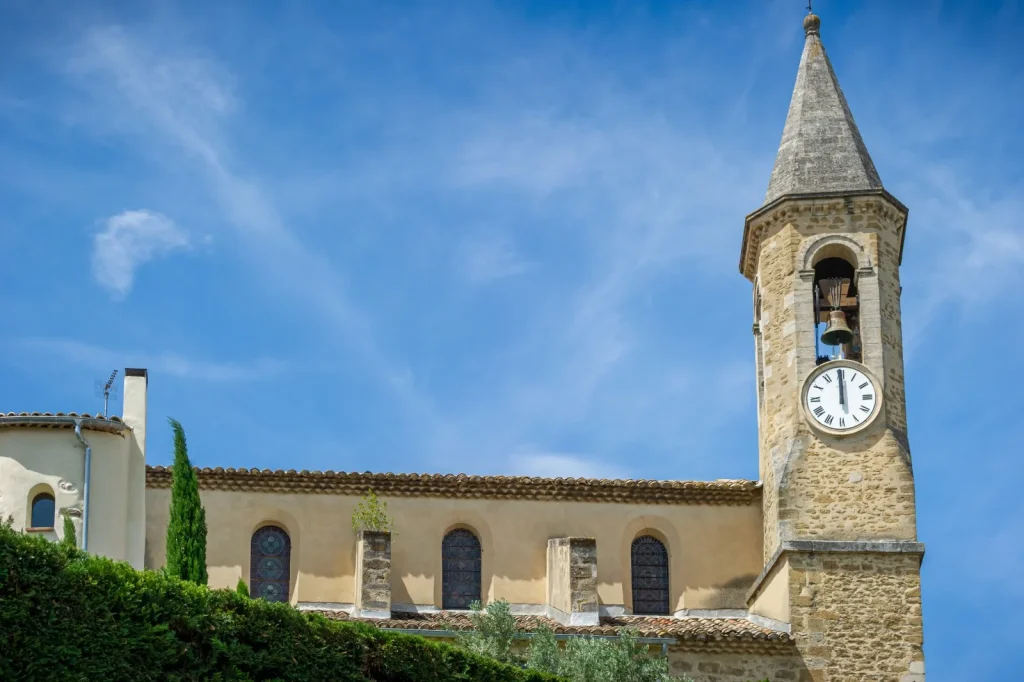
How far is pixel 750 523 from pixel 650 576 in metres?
1.96

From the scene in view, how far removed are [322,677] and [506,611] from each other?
8.00 metres

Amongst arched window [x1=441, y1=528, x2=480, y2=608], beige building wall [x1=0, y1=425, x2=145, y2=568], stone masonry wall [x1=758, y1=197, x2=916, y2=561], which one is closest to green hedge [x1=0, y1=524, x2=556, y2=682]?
beige building wall [x1=0, y1=425, x2=145, y2=568]

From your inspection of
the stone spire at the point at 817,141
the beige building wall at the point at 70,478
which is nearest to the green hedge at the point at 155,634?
the beige building wall at the point at 70,478

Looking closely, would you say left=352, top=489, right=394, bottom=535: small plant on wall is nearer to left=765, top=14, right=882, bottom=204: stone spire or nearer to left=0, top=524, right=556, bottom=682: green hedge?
left=765, top=14, right=882, bottom=204: stone spire

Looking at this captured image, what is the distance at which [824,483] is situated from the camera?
95.8ft

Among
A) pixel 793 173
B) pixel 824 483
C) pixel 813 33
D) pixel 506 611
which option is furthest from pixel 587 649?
pixel 813 33

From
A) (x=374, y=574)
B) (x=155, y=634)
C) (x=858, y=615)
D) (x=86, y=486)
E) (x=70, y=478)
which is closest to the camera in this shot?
(x=155, y=634)

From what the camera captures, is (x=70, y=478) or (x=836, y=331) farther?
(x=836, y=331)

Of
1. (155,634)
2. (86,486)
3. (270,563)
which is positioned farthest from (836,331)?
(155,634)

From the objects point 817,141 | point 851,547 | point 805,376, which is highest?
point 817,141

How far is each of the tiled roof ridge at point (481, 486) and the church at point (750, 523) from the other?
34 mm

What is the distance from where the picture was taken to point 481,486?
30.8 metres

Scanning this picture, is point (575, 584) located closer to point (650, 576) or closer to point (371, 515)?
point (650, 576)

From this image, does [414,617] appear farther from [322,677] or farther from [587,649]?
[322,677]
